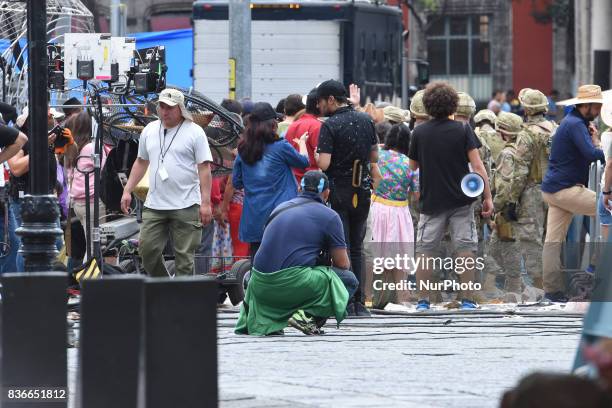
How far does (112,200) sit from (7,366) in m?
8.27

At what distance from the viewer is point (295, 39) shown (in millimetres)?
22578

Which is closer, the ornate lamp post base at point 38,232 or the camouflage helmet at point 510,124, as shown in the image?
the ornate lamp post base at point 38,232

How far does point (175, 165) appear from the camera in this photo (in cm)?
1304

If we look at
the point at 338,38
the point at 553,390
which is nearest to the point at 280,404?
the point at 553,390

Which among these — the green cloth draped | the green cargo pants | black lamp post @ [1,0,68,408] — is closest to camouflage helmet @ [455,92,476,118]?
the green cargo pants

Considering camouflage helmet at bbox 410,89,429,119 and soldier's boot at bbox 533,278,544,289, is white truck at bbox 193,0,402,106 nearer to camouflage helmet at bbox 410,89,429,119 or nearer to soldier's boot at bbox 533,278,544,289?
camouflage helmet at bbox 410,89,429,119

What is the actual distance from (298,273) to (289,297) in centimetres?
18

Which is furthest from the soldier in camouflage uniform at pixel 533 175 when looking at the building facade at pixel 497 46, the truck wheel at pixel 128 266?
the building facade at pixel 497 46

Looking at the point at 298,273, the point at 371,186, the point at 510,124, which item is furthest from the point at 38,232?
the point at 510,124

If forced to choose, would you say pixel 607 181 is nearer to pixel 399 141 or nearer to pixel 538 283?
pixel 538 283

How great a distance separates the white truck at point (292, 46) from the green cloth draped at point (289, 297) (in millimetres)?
10994

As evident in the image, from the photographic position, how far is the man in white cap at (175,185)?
13.0 metres

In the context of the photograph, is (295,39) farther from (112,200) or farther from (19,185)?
(19,185)
